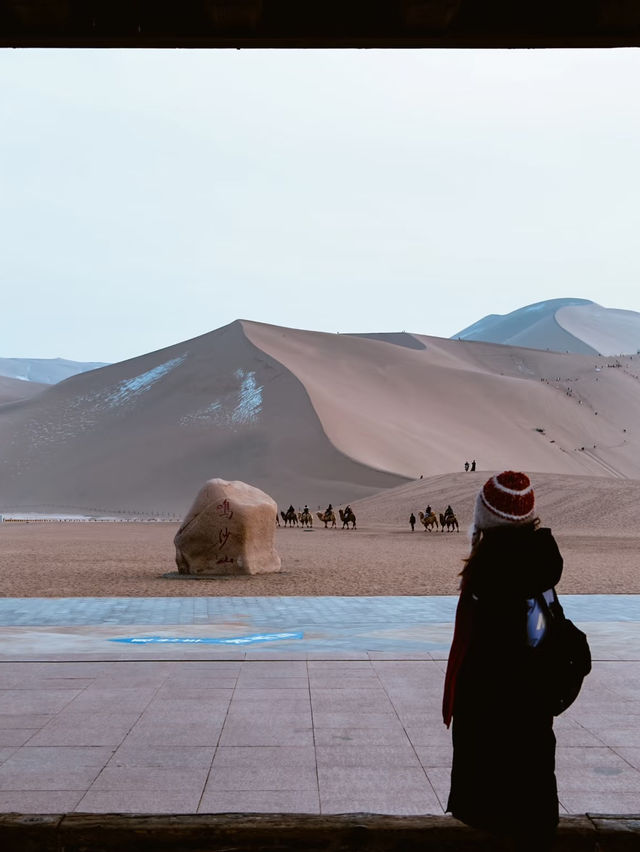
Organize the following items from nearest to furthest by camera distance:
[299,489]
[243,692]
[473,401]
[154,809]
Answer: [154,809] → [243,692] → [299,489] → [473,401]

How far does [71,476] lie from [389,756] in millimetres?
75664

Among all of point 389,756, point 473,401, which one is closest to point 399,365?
point 473,401

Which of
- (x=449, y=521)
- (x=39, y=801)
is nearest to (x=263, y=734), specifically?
(x=39, y=801)

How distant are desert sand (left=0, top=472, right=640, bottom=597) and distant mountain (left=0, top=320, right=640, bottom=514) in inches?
819

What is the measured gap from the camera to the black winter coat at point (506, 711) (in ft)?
11.0

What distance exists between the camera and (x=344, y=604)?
42.2ft

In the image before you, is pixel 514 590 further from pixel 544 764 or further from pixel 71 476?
pixel 71 476

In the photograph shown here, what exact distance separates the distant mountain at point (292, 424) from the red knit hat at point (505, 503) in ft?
194

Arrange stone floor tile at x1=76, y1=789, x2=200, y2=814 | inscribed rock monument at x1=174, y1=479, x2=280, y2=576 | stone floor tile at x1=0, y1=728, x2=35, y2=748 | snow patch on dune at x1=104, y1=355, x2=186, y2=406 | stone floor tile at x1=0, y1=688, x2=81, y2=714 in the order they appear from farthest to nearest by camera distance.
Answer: snow patch on dune at x1=104, y1=355, x2=186, y2=406 < inscribed rock monument at x1=174, y1=479, x2=280, y2=576 < stone floor tile at x1=0, y1=688, x2=81, y2=714 < stone floor tile at x1=0, y1=728, x2=35, y2=748 < stone floor tile at x1=76, y1=789, x2=200, y2=814

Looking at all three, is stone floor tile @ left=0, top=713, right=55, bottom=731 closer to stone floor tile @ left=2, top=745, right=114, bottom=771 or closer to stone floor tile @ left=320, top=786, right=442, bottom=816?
stone floor tile @ left=2, top=745, right=114, bottom=771

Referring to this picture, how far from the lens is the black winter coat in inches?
132

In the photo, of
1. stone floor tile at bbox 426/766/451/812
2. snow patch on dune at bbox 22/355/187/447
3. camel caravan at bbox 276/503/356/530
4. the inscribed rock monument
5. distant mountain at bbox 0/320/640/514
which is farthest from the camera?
snow patch on dune at bbox 22/355/187/447
